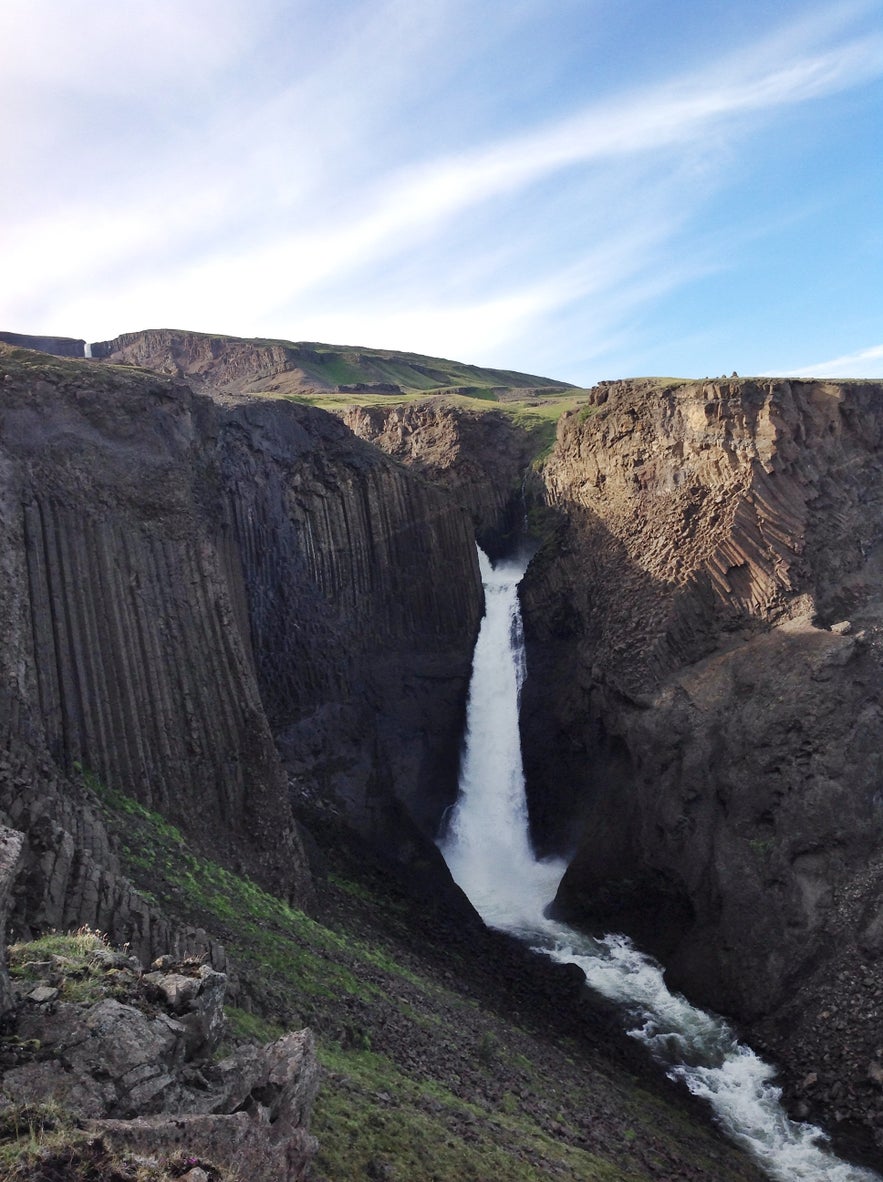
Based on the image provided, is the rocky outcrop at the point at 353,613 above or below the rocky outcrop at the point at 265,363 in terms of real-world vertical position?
below

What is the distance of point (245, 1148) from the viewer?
28.7 feet

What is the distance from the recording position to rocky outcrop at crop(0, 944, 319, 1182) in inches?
323

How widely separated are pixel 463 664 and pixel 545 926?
39.9 ft

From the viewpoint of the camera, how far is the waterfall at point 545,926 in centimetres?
2058

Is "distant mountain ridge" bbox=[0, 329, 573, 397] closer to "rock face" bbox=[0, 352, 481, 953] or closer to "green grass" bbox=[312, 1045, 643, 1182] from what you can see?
"rock face" bbox=[0, 352, 481, 953]

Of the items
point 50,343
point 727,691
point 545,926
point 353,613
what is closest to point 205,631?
point 353,613

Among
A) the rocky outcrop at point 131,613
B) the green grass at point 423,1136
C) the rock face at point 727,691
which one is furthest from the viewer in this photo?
the rock face at point 727,691

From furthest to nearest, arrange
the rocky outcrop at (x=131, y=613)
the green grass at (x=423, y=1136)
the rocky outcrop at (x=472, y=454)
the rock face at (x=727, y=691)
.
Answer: the rocky outcrop at (x=472, y=454) → the rock face at (x=727, y=691) → the rocky outcrop at (x=131, y=613) → the green grass at (x=423, y=1136)

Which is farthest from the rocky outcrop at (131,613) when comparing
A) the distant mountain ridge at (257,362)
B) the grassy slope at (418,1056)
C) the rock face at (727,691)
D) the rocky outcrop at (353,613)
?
the distant mountain ridge at (257,362)

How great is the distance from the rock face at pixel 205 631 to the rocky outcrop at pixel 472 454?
268 inches

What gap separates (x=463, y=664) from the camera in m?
39.1

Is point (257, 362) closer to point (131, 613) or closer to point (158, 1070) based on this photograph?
point (131, 613)

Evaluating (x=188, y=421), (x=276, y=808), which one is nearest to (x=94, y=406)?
(x=188, y=421)

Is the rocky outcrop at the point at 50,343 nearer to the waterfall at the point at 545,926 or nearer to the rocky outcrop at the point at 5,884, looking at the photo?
the waterfall at the point at 545,926
